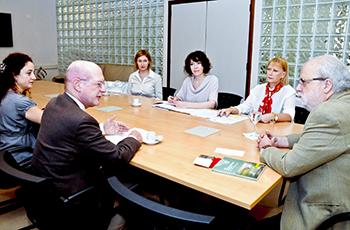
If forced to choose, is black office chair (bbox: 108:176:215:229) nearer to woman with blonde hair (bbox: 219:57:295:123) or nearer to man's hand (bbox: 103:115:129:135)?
man's hand (bbox: 103:115:129:135)

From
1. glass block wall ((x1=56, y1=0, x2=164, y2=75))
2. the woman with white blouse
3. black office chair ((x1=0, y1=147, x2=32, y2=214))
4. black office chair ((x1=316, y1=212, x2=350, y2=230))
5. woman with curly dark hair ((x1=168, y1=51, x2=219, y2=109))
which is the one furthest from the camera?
glass block wall ((x1=56, y1=0, x2=164, y2=75))

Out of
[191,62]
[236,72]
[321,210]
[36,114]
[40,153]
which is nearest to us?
[321,210]

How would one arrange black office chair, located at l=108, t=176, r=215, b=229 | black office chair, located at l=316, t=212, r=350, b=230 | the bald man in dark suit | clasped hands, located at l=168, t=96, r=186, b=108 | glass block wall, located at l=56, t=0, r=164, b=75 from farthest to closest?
glass block wall, located at l=56, t=0, r=164, b=75 → clasped hands, located at l=168, t=96, r=186, b=108 → the bald man in dark suit → black office chair, located at l=316, t=212, r=350, b=230 → black office chair, located at l=108, t=176, r=215, b=229

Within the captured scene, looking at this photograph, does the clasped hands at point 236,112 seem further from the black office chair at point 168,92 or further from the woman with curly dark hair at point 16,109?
the black office chair at point 168,92

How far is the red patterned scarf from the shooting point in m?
2.42

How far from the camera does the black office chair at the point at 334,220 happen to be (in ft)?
3.50

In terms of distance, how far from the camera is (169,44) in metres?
4.81

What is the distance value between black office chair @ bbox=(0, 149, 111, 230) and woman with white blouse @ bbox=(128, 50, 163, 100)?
212 centimetres

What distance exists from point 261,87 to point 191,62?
0.77 metres

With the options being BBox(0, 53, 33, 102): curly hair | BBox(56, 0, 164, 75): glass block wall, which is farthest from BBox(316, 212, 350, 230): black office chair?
BBox(56, 0, 164, 75): glass block wall

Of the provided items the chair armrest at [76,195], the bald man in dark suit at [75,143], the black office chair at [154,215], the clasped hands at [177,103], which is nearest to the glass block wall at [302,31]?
the clasped hands at [177,103]

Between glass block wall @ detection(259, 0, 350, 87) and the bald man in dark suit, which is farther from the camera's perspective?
glass block wall @ detection(259, 0, 350, 87)

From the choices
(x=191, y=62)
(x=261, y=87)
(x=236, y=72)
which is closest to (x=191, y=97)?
(x=191, y=62)

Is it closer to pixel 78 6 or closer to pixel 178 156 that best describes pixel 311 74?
pixel 178 156
